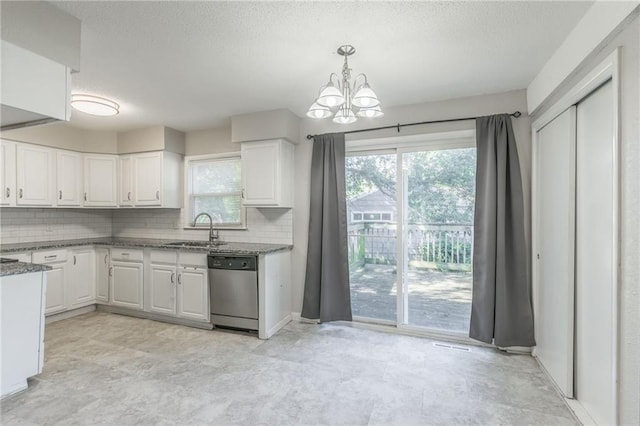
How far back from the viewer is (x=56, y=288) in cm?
371

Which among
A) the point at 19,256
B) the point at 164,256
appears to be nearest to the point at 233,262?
the point at 164,256

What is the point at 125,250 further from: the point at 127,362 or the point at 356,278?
the point at 356,278

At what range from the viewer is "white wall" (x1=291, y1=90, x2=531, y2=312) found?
2850mm

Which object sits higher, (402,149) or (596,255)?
(402,149)

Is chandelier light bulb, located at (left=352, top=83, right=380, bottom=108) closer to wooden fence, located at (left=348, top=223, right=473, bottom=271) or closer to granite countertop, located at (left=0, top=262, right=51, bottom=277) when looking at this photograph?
wooden fence, located at (left=348, top=223, right=473, bottom=271)

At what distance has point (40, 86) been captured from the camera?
5.68 feet

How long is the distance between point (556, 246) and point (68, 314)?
5368mm

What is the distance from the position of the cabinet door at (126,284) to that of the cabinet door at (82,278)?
0.33 metres

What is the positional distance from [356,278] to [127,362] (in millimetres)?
2404

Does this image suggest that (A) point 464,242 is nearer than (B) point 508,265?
No

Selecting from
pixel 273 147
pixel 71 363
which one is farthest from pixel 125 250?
pixel 273 147

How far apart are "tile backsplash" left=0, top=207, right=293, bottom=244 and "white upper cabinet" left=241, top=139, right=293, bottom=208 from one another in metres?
0.33

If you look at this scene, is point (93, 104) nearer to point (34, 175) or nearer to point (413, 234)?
point (34, 175)

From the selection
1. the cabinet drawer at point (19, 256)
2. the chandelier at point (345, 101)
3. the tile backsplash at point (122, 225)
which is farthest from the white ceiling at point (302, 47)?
the cabinet drawer at point (19, 256)
